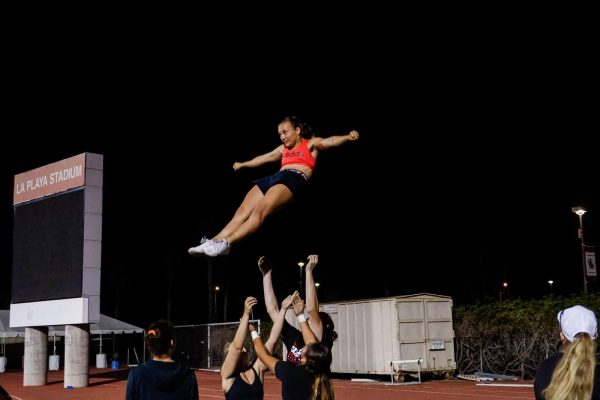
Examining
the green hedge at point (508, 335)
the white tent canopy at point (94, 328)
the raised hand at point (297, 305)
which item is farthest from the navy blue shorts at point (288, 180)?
the white tent canopy at point (94, 328)

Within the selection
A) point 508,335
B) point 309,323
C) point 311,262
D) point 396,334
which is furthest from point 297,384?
point 508,335

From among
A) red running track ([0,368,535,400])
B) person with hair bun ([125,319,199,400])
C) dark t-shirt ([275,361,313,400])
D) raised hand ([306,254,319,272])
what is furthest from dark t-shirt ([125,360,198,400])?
red running track ([0,368,535,400])

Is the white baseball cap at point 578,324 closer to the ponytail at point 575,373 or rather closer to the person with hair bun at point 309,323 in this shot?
the ponytail at point 575,373

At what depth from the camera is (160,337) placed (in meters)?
4.70

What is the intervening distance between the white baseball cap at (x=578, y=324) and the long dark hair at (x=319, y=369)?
5.63 ft

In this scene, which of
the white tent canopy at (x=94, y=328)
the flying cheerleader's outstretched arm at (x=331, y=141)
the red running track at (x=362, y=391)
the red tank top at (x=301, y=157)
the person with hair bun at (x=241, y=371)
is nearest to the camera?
the person with hair bun at (x=241, y=371)

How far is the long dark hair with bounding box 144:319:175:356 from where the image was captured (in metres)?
4.69

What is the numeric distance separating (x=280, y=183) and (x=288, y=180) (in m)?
0.08

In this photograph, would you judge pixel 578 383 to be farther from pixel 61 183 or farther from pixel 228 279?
pixel 228 279

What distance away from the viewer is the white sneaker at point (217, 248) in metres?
5.54

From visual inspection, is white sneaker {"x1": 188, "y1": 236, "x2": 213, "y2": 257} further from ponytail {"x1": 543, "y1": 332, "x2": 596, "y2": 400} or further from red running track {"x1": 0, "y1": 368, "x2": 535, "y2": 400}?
red running track {"x1": 0, "y1": 368, "x2": 535, "y2": 400}

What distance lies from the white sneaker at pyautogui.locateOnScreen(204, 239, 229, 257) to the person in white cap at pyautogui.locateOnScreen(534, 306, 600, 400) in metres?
2.71

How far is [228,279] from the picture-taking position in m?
78.3

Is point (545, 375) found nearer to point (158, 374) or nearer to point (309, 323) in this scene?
point (309, 323)
